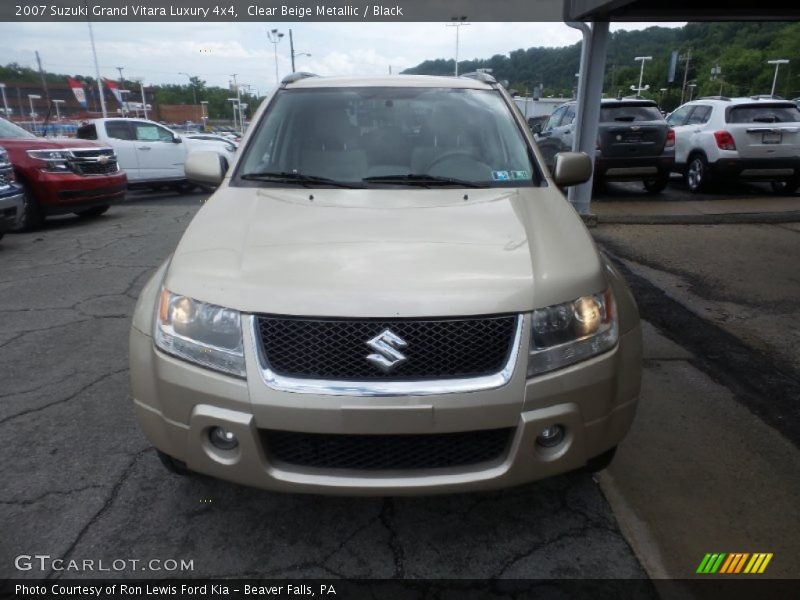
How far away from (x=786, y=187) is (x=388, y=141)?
10.5 m

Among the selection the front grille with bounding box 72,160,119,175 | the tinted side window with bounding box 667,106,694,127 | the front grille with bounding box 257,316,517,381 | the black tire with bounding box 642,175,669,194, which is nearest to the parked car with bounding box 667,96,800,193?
the black tire with bounding box 642,175,669,194

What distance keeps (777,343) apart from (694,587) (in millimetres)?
2829

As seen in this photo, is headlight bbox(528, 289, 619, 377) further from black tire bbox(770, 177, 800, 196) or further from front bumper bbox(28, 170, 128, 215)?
black tire bbox(770, 177, 800, 196)

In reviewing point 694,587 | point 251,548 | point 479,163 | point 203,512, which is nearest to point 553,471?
point 694,587

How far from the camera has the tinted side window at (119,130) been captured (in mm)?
11852

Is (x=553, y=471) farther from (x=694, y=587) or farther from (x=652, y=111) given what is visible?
(x=652, y=111)

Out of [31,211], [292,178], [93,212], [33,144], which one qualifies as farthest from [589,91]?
[93,212]

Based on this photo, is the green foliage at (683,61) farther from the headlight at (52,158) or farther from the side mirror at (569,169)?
the side mirror at (569,169)

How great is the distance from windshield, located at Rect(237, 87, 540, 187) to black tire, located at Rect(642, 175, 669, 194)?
8323mm

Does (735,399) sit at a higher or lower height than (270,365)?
lower

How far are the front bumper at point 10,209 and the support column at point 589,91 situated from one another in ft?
23.3

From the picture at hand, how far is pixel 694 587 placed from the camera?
206cm

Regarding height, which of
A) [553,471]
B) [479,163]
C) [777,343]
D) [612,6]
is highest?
[612,6]

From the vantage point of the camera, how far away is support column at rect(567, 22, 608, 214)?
25.4 feet
